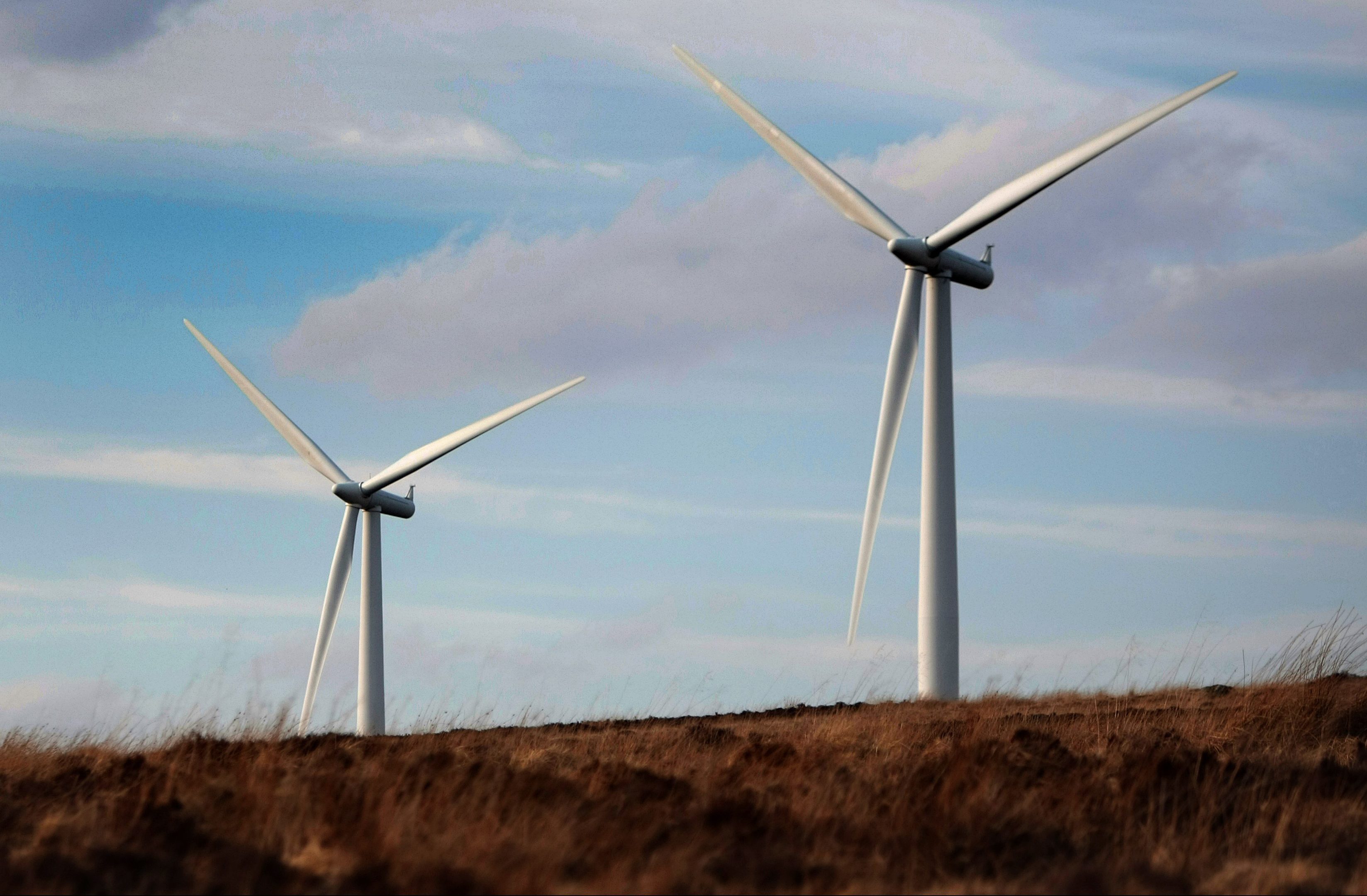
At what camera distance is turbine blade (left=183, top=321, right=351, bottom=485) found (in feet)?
148

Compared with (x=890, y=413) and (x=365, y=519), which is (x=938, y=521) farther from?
(x=365, y=519)

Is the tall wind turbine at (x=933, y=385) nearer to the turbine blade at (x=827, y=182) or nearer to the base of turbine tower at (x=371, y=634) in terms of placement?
the turbine blade at (x=827, y=182)

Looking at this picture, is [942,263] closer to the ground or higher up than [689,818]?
higher up

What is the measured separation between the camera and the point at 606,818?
542 inches

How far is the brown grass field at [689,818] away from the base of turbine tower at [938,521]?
10692 mm

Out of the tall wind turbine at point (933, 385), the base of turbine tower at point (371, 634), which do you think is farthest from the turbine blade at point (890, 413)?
the base of turbine tower at point (371, 634)

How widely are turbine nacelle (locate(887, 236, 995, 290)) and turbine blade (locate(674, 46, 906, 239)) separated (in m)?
0.37

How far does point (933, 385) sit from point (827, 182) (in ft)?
18.4

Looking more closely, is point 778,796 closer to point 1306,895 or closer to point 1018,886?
point 1018,886

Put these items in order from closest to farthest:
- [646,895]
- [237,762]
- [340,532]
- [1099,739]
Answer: [646,895]
[237,762]
[1099,739]
[340,532]

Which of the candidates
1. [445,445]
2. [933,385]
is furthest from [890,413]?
[445,445]

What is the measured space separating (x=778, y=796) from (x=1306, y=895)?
18.0 ft

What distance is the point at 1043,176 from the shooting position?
3138 cm

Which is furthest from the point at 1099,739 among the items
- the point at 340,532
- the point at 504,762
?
the point at 340,532
